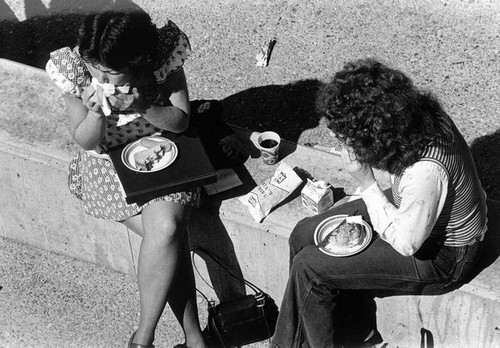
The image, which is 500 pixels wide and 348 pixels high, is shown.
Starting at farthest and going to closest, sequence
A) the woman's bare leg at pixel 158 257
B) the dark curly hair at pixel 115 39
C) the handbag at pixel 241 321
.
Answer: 1. the handbag at pixel 241 321
2. the woman's bare leg at pixel 158 257
3. the dark curly hair at pixel 115 39

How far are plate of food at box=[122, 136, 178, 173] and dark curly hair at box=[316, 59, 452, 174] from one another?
3.64 feet

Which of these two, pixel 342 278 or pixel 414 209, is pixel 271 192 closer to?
pixel 342 278

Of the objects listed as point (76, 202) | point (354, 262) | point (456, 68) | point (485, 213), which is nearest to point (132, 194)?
point (76, 202)

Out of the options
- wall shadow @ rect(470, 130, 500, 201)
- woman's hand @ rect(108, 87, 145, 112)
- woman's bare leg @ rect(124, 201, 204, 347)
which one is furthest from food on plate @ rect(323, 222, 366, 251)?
wall shadow @ rect(470, 130, 500, 201)

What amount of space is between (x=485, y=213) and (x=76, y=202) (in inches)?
88.5

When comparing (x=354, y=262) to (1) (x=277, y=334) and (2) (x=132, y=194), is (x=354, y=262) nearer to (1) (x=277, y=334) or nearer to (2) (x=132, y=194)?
(1) (x=277, y=334)

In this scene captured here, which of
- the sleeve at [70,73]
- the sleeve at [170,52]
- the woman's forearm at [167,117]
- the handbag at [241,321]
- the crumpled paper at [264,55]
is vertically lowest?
the handbag at [241,321]

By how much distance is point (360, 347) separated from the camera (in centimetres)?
486

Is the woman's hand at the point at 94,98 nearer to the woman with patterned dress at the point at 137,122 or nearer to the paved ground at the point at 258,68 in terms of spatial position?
the woman with patterned dress at the point at 137,122

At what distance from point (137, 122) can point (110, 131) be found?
Result: 15 cm

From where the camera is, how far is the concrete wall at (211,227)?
4531 mm

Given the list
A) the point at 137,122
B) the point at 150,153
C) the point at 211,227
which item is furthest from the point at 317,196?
the point at 137,122

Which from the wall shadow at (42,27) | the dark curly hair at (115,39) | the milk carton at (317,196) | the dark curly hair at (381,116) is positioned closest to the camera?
the dark curly hair at (381,116)

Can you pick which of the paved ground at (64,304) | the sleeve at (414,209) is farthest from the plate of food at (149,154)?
the sleeve at (414,209)
